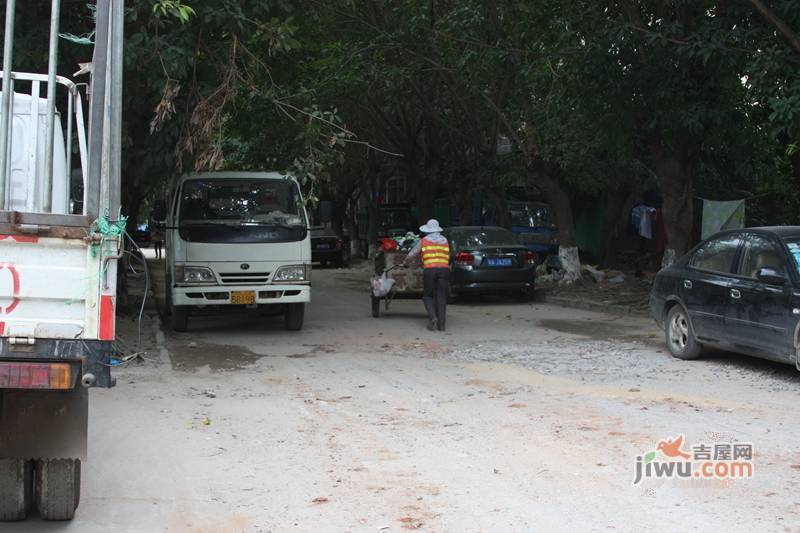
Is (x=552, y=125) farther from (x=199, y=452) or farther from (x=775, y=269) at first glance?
(x=199, y=452)

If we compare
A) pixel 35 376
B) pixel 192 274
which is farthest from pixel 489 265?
pixel 35 376

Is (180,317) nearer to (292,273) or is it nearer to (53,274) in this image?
(292,273)

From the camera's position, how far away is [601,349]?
11.6m

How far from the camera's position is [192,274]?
1227cm

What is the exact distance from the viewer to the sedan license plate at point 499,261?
17797 mm

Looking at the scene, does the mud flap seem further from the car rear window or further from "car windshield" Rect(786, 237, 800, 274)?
the car rear window

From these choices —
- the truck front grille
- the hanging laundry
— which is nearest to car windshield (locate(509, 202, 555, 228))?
the hanging laundry

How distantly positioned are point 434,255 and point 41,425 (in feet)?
31.3

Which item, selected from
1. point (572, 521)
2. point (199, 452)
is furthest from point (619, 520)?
point (199, 452)

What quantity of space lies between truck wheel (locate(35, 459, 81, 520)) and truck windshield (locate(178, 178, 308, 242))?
7.66 meters

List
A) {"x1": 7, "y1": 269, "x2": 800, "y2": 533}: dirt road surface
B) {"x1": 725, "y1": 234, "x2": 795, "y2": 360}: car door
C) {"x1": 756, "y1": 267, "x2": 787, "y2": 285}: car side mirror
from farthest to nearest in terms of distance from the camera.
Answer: {"x1": 756, "y1": 267, "x2": 787, "y2": 285}: car side mirror
{"x1": 725, "y1": 234, "x2": 795, "y2": 360}: car door
{"x1": 7, "y1": 269, "x2": 800, "y2": 533}: dirt road surface

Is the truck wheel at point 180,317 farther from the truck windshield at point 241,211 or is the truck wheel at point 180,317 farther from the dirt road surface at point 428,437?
the truck windshield at point 241,211

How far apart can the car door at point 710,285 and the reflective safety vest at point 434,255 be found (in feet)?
13.6

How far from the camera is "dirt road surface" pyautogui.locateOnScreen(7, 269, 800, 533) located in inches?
202
